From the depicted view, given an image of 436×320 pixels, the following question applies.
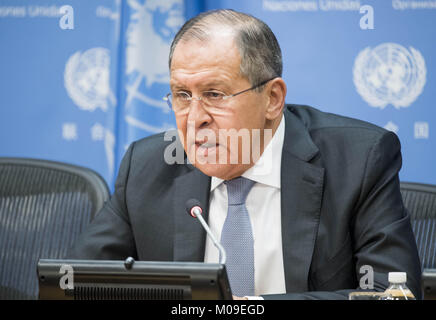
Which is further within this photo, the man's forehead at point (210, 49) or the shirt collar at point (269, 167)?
the shirt collar at point (269, 167)

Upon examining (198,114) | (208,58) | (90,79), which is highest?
(90,79)

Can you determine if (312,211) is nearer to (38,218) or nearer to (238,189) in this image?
(238,189)

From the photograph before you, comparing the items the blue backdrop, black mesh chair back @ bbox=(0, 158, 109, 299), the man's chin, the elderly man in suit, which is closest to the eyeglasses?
the elderly man in suit

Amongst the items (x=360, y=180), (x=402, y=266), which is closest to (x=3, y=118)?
(x=360, y=180)

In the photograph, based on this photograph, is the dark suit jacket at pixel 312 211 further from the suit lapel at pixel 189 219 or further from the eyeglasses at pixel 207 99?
the eyeglasses at pixel 207 99

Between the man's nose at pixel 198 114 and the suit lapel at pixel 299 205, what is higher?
the man's nose at pixel 198 114

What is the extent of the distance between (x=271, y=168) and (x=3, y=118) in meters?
1.87

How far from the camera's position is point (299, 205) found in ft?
6.47

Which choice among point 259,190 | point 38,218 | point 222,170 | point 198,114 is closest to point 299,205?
point 259,190

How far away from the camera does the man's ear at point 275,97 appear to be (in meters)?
2.02

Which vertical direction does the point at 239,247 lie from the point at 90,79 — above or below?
below

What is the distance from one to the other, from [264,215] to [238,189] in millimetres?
119

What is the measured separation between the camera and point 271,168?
2.06 m

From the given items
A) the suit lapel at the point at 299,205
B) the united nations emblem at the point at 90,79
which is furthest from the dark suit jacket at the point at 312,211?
the united nations emblem at the point at 90,79
